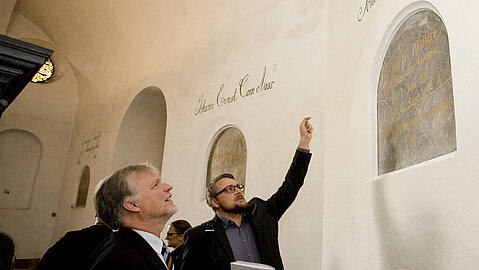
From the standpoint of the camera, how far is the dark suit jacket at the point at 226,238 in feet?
8.69

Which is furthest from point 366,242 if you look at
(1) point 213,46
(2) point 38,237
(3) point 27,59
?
(2) point 38,237

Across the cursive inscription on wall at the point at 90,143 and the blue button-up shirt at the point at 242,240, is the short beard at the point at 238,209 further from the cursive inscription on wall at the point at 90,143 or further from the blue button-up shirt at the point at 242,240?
the cursive inscription on wall at the point at 90,143

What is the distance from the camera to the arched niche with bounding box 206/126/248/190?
4.98m

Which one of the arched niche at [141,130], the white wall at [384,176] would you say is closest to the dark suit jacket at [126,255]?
the white wall at [384,176]

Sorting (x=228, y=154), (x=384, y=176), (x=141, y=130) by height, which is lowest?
(x=384, y=176)

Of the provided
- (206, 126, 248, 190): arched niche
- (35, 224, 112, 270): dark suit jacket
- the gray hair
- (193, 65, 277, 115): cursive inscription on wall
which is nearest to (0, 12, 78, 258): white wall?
(193, 65, 277, 115): cursive inscription on wall

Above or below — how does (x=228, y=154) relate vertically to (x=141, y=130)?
below

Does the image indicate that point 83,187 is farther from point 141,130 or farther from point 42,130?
point 42,130

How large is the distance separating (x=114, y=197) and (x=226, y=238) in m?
1.04

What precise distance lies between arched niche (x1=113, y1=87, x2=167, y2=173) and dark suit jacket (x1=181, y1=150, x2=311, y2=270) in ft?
20.0

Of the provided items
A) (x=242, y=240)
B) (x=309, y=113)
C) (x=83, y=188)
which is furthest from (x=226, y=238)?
(x=83, y=188)

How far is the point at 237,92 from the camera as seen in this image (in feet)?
17.3

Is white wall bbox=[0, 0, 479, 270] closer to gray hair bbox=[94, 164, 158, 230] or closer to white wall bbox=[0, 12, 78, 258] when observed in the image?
gray hair bbox=[94, 164, 158, 230]

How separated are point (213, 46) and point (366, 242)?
13.8ft
